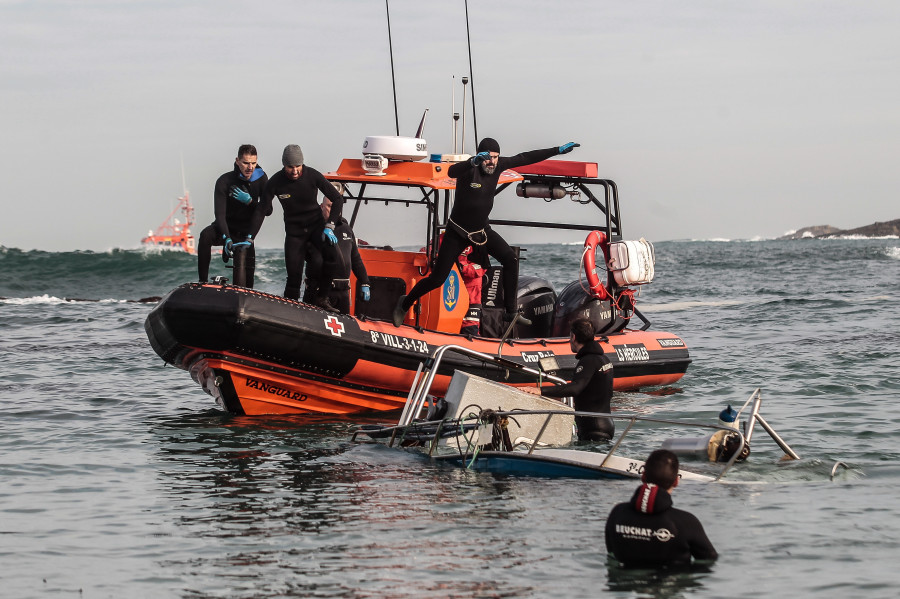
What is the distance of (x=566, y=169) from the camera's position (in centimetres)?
1259

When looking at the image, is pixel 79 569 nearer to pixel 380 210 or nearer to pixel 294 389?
pixel 294 389

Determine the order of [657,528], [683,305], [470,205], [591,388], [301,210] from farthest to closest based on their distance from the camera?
1. [683,305]
2. [470,205]
3. [301,210]
4. [591,388]
5. [657,528]

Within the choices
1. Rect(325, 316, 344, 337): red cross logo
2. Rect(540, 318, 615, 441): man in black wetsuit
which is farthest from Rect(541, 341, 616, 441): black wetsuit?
Rect(325, 316, 344, 337): red cross logo

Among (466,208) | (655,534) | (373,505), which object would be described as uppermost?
(466,208)

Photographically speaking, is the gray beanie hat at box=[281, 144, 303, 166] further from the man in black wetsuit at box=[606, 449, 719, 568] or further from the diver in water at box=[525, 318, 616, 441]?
the man in black wetsuit at box=[606, 449, 719, 568]

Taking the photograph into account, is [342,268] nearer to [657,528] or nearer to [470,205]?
[470,205]

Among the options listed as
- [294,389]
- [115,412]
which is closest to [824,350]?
[294,389]

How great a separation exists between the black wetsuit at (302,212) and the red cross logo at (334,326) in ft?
1.96

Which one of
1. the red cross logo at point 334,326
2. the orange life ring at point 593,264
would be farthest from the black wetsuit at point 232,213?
Result: the orange life ring at point 593,264

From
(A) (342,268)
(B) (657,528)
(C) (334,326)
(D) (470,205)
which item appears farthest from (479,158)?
(B) (657,528)

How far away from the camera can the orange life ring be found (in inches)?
485

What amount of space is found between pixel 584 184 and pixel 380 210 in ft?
8.47

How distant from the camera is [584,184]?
13031mm

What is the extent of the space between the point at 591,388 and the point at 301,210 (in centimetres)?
346
